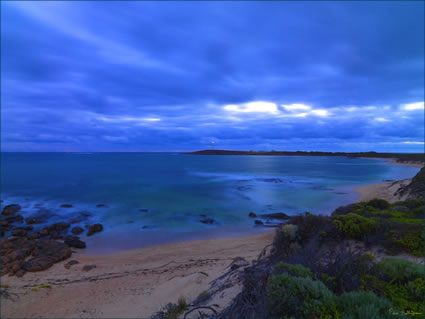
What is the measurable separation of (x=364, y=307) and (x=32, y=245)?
13.1m

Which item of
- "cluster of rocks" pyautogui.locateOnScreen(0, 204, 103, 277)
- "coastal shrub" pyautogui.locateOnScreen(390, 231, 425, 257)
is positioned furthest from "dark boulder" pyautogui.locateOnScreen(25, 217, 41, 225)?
"coastal shrub" pyautogui.locateOnScreen(390, 231, 425, 257)

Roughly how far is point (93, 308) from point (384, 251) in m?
7.61

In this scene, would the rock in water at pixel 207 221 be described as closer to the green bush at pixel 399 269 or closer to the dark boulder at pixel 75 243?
the dark boulder at pixel 75 243

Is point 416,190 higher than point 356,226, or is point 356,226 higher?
point 356,226

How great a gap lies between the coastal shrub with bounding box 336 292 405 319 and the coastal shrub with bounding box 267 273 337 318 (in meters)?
0.12

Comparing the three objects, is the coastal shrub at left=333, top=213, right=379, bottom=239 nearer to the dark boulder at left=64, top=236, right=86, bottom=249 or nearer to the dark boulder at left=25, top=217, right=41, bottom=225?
the dark boulder at left=64, top=236, right=86, bottom=249

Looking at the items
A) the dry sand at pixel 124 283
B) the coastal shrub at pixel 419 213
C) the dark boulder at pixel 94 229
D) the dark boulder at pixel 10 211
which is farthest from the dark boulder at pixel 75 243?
the coastal shrub at pixel 419 213

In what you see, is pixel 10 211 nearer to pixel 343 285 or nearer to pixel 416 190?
pixel 343 285

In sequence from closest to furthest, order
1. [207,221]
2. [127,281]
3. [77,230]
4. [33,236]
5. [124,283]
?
[124,283]
[127,281]
[33,236]
[77,230]
[207,221]

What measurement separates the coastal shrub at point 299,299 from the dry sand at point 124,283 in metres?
1.78

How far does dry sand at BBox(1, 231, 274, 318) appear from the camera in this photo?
235 inches

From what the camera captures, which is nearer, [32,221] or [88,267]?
[88,267]

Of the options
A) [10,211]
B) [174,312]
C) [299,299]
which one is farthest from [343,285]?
[10,211]

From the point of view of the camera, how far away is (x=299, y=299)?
2.96 m
